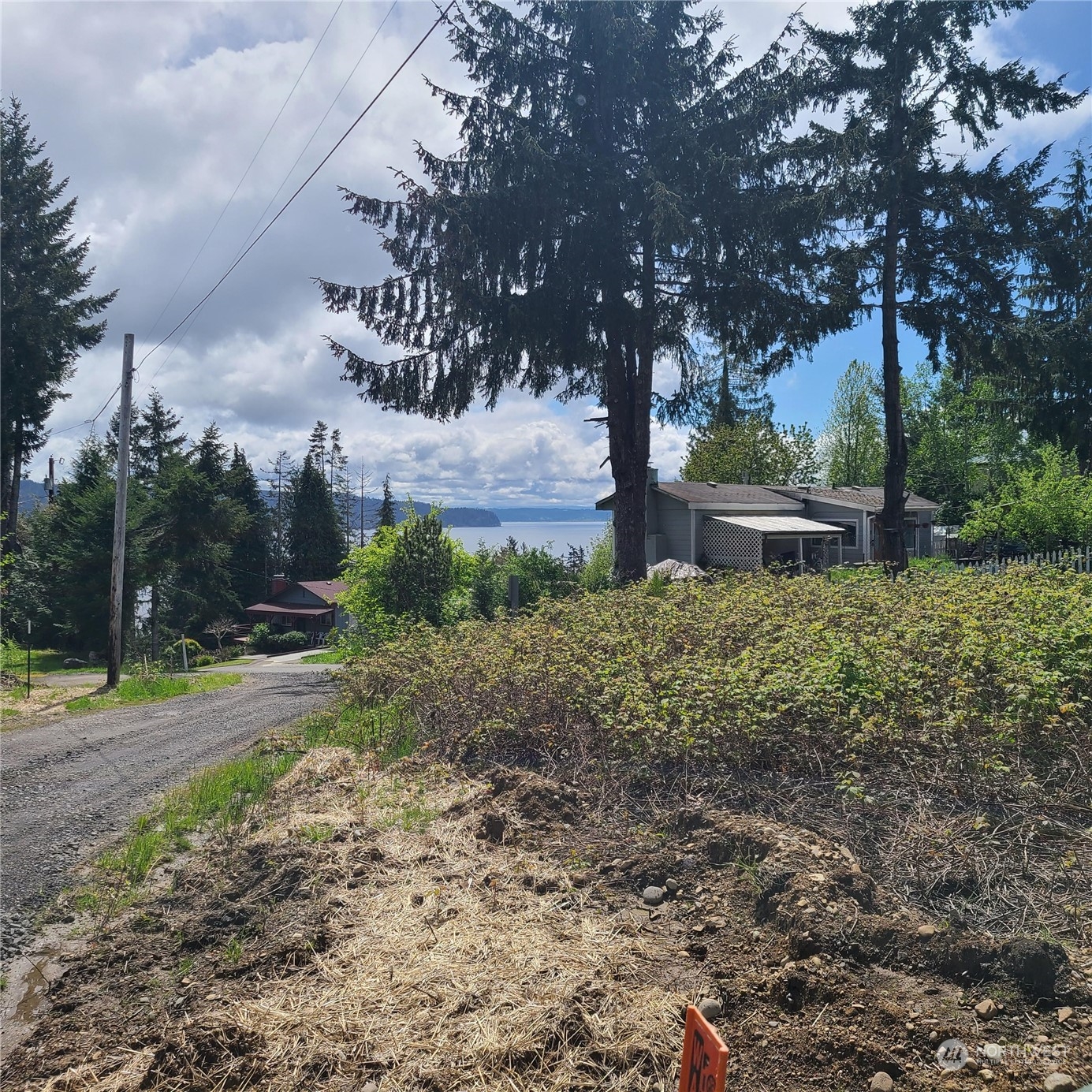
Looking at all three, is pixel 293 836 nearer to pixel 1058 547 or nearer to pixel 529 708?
pixel 529 708

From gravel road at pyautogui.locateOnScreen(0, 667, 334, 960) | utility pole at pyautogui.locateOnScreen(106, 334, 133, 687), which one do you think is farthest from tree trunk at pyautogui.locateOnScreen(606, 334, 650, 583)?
utility pole at pyautogui.locateOnScreen(106, 334, 133, 687)

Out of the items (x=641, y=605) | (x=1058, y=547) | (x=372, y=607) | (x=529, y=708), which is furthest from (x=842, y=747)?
(x=1058, y=547)

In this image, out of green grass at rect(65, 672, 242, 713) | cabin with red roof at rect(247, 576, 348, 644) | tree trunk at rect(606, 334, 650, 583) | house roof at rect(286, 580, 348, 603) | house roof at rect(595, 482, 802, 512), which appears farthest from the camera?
house roof at rect(286, 580, 348, 603)

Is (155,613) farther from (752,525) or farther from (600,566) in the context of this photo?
(752,525)

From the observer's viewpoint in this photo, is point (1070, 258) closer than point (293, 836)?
No

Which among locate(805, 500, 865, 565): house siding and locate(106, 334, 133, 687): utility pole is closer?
locate(106, 334, 133, 687): utility pole

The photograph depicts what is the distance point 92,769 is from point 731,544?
22.1m

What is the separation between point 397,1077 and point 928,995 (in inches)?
71.7

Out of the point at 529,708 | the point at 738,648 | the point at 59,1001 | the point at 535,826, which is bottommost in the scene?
the point at 59,1001

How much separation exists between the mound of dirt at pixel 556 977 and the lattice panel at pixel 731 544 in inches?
899

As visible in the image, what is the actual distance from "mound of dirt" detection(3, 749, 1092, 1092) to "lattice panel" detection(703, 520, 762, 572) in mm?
22826

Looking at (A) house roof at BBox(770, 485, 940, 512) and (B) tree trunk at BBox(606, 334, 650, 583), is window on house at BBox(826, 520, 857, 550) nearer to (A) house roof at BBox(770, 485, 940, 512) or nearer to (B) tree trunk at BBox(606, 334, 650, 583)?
(A) house roof at BBox(770, 485, 940, 512)

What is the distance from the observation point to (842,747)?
177 inches

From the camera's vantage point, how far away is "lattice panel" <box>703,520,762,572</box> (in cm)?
2644
